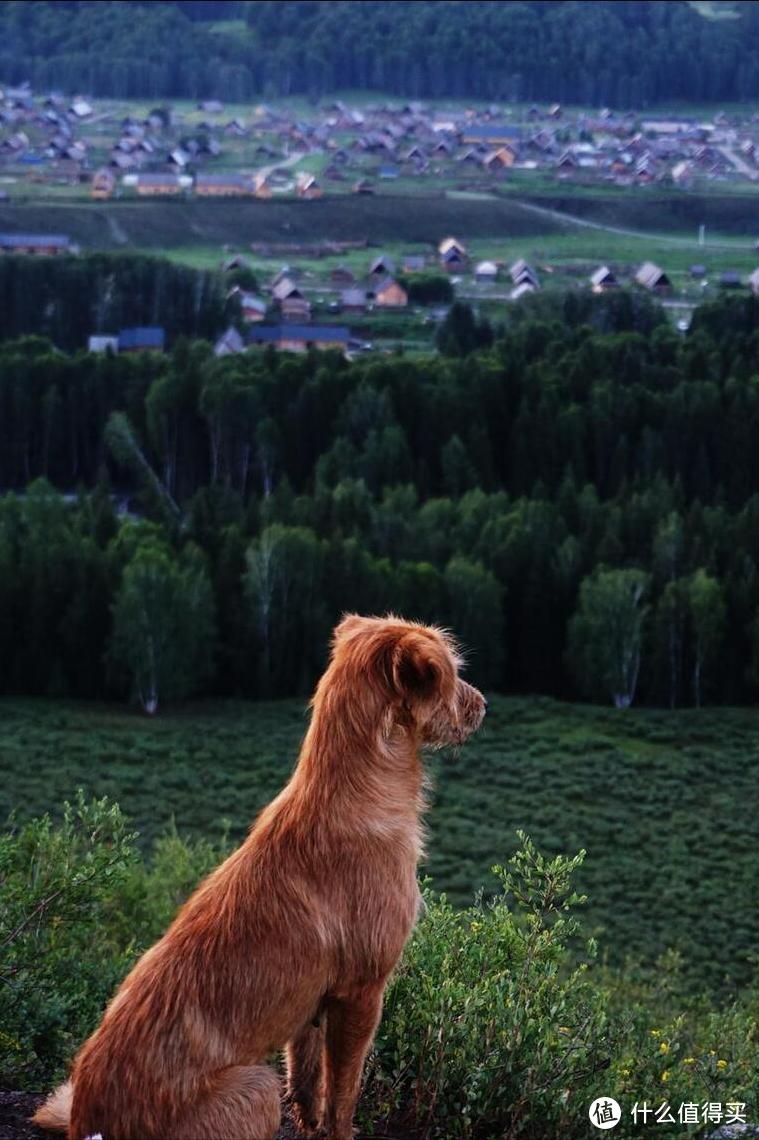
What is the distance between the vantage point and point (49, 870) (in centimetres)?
802

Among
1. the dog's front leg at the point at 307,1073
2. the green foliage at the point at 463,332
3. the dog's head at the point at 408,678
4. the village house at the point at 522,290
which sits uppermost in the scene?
the dog's head at the point at 408,678

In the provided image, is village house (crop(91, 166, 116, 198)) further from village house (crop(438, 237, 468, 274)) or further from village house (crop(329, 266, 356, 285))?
village house (crop(438, 237, 468, 274))

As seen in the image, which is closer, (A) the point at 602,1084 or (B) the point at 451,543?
(A) the point at 602,1084

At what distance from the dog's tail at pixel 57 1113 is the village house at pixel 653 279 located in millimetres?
62306

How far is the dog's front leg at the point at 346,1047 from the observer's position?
16.5ft

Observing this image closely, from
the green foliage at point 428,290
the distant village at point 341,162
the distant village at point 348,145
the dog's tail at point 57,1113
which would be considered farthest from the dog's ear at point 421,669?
the distant village at point 348,145

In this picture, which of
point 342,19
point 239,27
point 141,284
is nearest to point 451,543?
point 141,284

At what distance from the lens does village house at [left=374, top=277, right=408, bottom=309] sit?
6519 cm

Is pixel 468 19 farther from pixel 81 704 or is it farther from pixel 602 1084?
pixel 602 1084

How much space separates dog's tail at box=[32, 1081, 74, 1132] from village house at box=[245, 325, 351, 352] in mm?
51369

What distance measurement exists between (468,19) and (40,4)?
30.1 metres

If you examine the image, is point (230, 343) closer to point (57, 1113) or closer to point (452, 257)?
point (452, 257)

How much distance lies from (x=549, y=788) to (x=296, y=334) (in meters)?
32.2

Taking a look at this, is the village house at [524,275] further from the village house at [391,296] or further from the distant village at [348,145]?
the distant village at [348,145]
